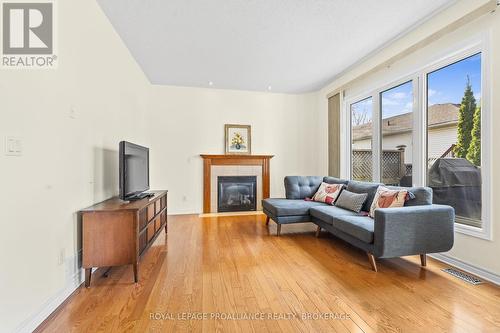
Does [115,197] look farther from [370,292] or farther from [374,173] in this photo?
[374,173]

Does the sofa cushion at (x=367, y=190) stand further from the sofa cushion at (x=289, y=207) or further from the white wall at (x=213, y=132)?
the white wall at (x=213, y=132)

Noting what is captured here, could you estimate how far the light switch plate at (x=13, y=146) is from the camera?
1354mm


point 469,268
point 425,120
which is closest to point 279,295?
point 469,268

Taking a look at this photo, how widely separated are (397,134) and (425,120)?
500mm

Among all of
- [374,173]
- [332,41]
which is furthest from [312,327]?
[332,41]

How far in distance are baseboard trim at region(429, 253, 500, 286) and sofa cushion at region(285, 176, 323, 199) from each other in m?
1.88

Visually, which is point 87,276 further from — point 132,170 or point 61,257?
point 132,170

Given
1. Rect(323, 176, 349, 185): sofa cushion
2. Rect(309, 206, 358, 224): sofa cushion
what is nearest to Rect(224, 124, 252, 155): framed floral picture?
Rect(323, 176, 349, 185): sofa cushion

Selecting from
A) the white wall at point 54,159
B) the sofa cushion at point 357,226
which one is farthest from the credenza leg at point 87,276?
the sofa cushion at point 357,226

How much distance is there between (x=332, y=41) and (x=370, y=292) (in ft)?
9.93

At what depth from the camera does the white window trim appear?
7.36ft

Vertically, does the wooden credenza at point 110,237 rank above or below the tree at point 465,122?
below

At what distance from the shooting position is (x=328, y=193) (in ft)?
12.4

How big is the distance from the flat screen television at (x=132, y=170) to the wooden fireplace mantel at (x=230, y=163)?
1841 mm
